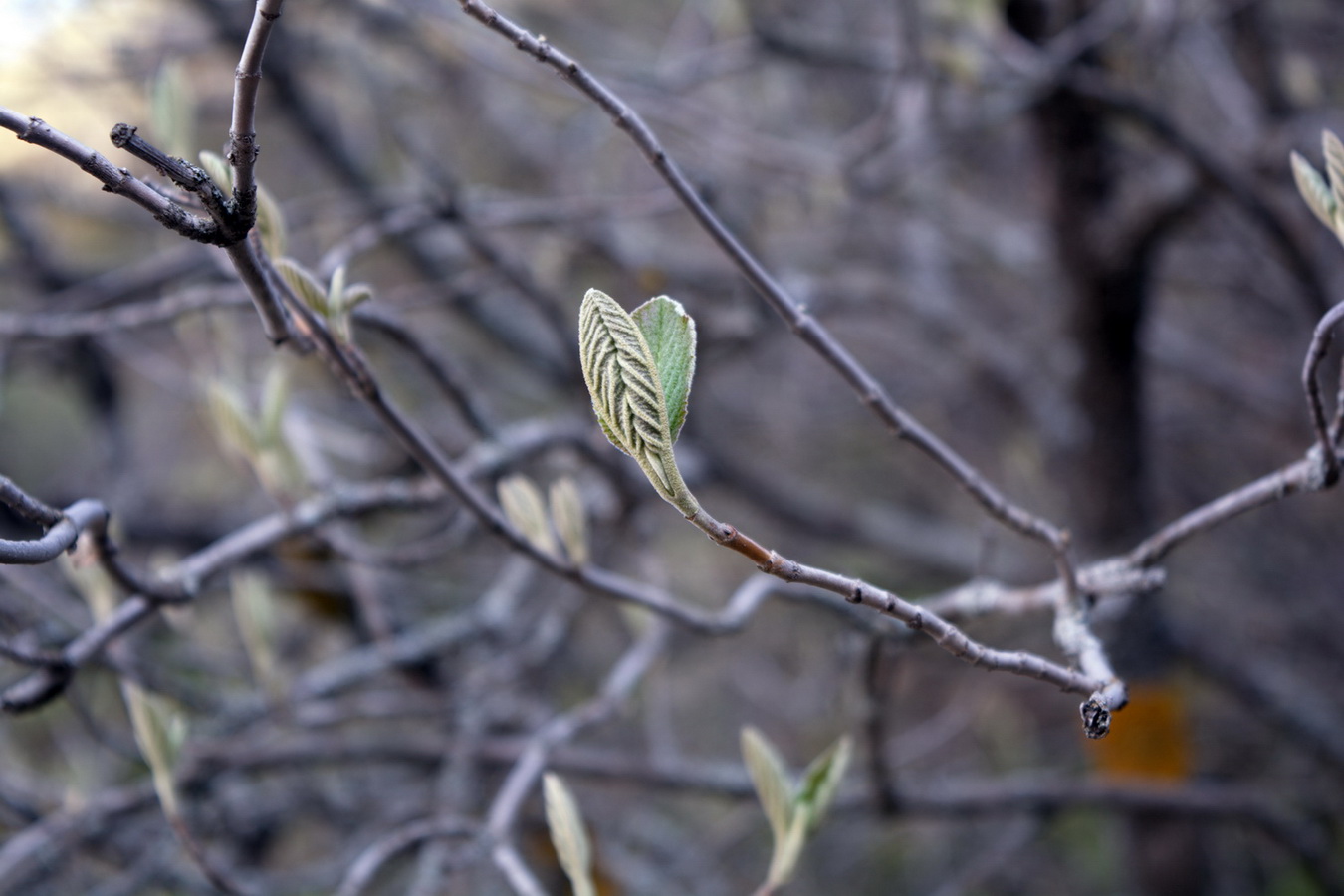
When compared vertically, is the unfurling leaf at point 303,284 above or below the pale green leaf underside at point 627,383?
above

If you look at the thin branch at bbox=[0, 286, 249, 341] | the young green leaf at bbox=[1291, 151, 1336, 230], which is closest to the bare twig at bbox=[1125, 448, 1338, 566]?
the young green leaf at bbox=[1291, 151, 1336, 230]

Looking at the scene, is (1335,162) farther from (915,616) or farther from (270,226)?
(270,226)

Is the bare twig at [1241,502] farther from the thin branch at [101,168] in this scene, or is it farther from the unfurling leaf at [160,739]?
the unfurling leaf at [160,739]

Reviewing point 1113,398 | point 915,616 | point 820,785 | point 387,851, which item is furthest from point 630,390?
point 1113,398

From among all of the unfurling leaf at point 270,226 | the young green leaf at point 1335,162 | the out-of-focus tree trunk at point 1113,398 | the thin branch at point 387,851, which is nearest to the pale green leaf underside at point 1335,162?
the young green leaf at point 1335,162

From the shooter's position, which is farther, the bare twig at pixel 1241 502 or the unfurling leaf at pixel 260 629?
the unfurling leaf at pixel 260 629

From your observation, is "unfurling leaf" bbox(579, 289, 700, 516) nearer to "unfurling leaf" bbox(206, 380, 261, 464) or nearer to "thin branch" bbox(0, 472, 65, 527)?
"thin branch" bbox(0, 472, 65, 527)

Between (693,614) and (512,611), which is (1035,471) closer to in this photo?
(512,611)
